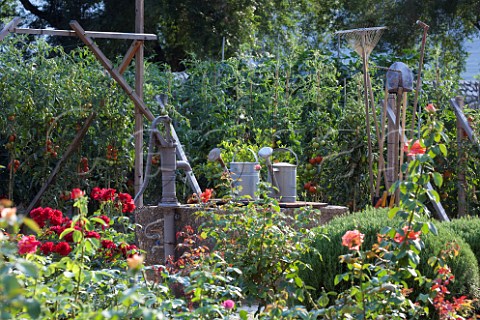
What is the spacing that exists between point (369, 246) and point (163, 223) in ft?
4.50

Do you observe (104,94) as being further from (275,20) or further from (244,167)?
(275,20)

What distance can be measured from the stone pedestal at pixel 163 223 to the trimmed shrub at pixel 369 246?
2.59 ft

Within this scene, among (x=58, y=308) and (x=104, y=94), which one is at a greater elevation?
(x=104, y=94)

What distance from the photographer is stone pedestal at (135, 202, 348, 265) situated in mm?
4504

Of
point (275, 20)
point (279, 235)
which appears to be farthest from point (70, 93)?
point (275, 20)

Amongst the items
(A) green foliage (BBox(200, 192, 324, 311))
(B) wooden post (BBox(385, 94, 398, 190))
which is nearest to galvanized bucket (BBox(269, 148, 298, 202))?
(B) wooden post (BBox(385, 94, 398, 190))

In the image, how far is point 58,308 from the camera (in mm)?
2234

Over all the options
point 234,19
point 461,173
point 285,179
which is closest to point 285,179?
point 285,179

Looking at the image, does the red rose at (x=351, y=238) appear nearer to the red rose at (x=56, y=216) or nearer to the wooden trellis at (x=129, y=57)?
the red rose at (x=56, y=216)

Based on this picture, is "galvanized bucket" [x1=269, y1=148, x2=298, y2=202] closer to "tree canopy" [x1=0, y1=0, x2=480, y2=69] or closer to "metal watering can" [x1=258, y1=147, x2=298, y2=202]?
"metal watering can" [x1=258, y1=147, x2=298, y2=202]

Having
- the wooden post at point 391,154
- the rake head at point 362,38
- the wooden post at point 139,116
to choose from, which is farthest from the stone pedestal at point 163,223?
the rake head at point 362,38

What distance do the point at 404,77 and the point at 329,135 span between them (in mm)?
1606

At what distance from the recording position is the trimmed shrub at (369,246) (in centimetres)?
352

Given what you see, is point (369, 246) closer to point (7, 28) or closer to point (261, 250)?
point (261, 250)
